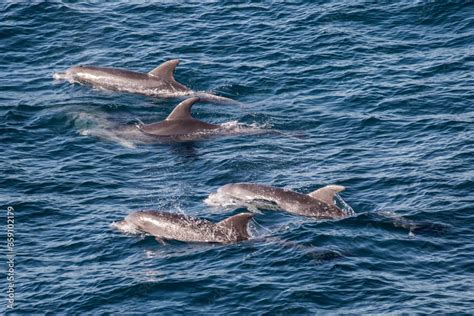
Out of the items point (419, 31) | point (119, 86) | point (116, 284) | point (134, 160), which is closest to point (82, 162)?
point (134, 160)

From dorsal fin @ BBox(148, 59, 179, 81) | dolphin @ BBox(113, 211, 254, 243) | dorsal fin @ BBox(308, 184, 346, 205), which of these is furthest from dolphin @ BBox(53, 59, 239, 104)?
dolphin @ BBox(113, 211, 254, 243)

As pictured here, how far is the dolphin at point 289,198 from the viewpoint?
34.3 meters

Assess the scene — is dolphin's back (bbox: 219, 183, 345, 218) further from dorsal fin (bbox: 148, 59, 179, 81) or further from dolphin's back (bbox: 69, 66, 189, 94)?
dorsal fin (bbox: 148, 59, 179, 81)

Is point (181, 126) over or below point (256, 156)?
over

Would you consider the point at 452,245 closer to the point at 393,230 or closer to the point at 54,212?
the point at 393,230

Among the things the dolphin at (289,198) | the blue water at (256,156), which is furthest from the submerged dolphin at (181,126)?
the dolphin at (289,198)

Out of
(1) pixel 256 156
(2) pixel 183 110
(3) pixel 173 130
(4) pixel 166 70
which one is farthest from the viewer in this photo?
(4) pixel 166 70

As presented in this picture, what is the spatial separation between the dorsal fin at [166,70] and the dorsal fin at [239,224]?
43.3 ft

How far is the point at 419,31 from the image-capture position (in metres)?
48.6

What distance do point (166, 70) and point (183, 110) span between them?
13.3 feet

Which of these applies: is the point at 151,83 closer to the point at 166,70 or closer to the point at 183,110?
the point at 166,70

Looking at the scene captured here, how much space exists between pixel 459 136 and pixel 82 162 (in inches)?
513

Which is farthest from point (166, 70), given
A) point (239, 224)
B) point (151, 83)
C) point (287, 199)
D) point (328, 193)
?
point (239, 224)

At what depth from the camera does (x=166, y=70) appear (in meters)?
44.8
